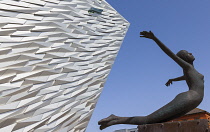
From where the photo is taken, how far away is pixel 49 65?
47.1 feet

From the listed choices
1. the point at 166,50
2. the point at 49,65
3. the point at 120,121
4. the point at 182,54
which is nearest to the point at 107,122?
the point at 120,121

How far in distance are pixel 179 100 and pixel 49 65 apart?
40.1 feet

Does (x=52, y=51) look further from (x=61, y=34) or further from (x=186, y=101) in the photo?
(x=186, y=101)

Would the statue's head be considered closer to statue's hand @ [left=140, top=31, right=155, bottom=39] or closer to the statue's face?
the statue's face

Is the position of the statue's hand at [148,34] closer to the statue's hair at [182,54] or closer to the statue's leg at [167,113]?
the statue's hair at [182,54]

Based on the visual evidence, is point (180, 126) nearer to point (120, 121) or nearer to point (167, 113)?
point (167, 113)

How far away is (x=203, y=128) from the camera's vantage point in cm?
258

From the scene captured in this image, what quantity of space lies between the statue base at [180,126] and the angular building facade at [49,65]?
8.93 m

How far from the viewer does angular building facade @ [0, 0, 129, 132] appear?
37.8ft

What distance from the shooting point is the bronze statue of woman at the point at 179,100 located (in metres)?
3.01

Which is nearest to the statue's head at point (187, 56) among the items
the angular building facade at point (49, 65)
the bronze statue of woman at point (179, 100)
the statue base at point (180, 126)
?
the bronze statue of woman at point (179, 100)

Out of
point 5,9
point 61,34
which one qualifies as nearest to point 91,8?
point 61,34

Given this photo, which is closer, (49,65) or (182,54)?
(182,54)

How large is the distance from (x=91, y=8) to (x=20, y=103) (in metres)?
13.0
